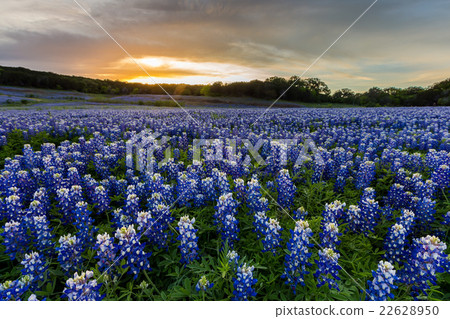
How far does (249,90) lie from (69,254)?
81.2ft

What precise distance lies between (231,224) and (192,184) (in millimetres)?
1229

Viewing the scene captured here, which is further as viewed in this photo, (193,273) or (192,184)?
(192,184)

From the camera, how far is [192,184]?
4367 mm

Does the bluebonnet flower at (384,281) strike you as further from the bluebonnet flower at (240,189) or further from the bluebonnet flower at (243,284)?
the bluebonnet flower at (240,189)

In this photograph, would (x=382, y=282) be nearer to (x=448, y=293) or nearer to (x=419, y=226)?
(x=448, y=293)

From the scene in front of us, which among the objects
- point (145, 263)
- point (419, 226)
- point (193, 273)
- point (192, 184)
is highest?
point (192, 184)

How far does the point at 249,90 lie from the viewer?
26.0 meters

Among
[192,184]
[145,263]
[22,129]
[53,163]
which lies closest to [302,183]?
[192,184]

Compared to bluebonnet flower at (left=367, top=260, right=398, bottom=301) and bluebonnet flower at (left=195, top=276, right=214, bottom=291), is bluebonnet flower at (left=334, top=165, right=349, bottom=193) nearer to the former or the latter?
bluebonnet flower at (left=367, top=260, right=398, bottom=301)

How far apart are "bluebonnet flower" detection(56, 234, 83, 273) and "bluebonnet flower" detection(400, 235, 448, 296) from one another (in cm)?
358

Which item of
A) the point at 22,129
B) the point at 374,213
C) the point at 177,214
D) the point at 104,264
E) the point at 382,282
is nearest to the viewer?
the point at 382,282

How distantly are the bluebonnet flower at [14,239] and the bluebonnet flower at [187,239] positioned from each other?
199cm

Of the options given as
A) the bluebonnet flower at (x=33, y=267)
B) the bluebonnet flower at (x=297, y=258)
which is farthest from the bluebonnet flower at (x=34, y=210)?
the bluebonnet flower at (x=297, y=258)

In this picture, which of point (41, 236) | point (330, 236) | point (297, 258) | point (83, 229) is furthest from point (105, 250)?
point (330, 236)
